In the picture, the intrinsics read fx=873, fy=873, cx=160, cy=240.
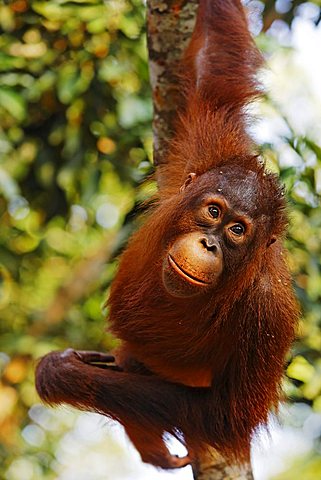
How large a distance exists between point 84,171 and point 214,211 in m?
1.96

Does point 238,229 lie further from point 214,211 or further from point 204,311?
point 204,311

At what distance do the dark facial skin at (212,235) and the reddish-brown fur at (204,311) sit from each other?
0.04 feet

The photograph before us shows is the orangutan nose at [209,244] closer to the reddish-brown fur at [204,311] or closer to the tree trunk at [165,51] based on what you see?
the reddish-brown fur at [204,311]

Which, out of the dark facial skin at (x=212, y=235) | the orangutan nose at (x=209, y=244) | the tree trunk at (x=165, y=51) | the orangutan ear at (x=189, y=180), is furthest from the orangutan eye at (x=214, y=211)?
the tree trunk at (x=165, y=51)

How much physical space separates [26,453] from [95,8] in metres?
3.21

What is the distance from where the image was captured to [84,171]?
542cm

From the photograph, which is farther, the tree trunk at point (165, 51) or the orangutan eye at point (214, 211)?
the tree trunk at point (165, 51)

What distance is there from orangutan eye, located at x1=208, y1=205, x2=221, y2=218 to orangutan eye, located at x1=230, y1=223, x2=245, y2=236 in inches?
3.4

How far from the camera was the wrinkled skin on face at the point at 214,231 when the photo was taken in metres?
3.43

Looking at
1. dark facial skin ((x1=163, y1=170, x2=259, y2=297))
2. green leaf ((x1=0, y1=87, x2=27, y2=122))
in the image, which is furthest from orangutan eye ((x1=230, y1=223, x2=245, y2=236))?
green leaf ((x1=0, y1=87, x2=27, y2=122))

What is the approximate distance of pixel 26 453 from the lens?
633 cm

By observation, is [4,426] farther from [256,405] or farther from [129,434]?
[256,405]

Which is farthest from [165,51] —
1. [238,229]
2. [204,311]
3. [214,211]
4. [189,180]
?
[204,311]

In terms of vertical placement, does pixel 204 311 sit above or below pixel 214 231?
below
